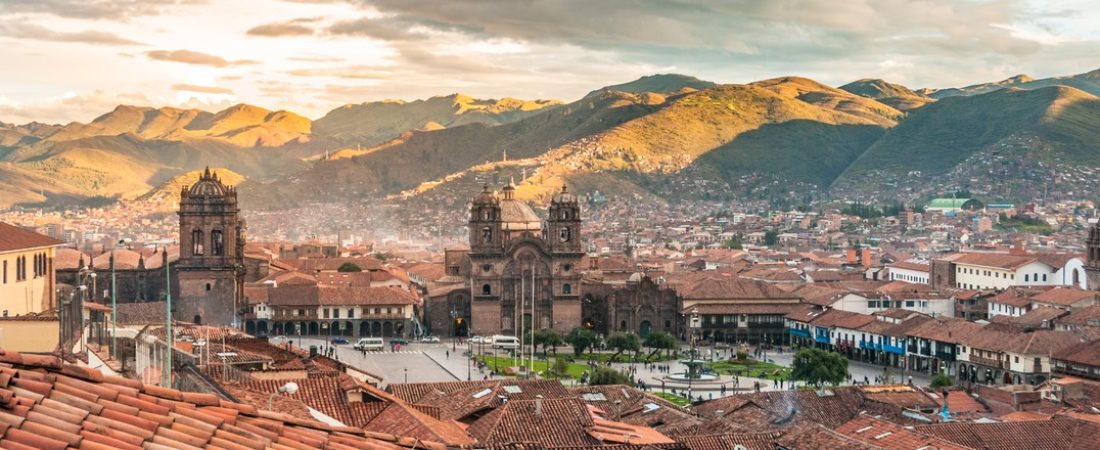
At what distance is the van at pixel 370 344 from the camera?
7056 centimetres

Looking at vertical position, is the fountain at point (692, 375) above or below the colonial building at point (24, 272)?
below

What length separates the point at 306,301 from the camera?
80500 millimetres

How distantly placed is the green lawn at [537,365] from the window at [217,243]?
14.4m

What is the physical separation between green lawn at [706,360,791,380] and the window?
24.7 metres

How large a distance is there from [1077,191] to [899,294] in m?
126

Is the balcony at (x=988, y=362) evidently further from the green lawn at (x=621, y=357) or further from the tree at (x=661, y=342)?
the tree at (x=661, y=342)

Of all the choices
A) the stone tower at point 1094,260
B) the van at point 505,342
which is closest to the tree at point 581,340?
the van at point 505,342

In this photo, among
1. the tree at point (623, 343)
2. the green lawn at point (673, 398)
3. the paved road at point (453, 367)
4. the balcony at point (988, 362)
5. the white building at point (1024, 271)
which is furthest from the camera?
the white building at point (1024, 271)

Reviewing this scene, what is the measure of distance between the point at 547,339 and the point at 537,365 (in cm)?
735

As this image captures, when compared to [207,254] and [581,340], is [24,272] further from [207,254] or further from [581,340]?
[581,340]

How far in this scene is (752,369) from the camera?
65.8 meters

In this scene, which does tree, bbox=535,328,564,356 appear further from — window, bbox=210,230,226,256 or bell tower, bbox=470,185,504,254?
window, bbox=210,230,226,256

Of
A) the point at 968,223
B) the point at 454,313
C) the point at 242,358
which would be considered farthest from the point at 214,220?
the point at 968,223

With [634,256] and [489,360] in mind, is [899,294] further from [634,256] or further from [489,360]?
[634,256]
